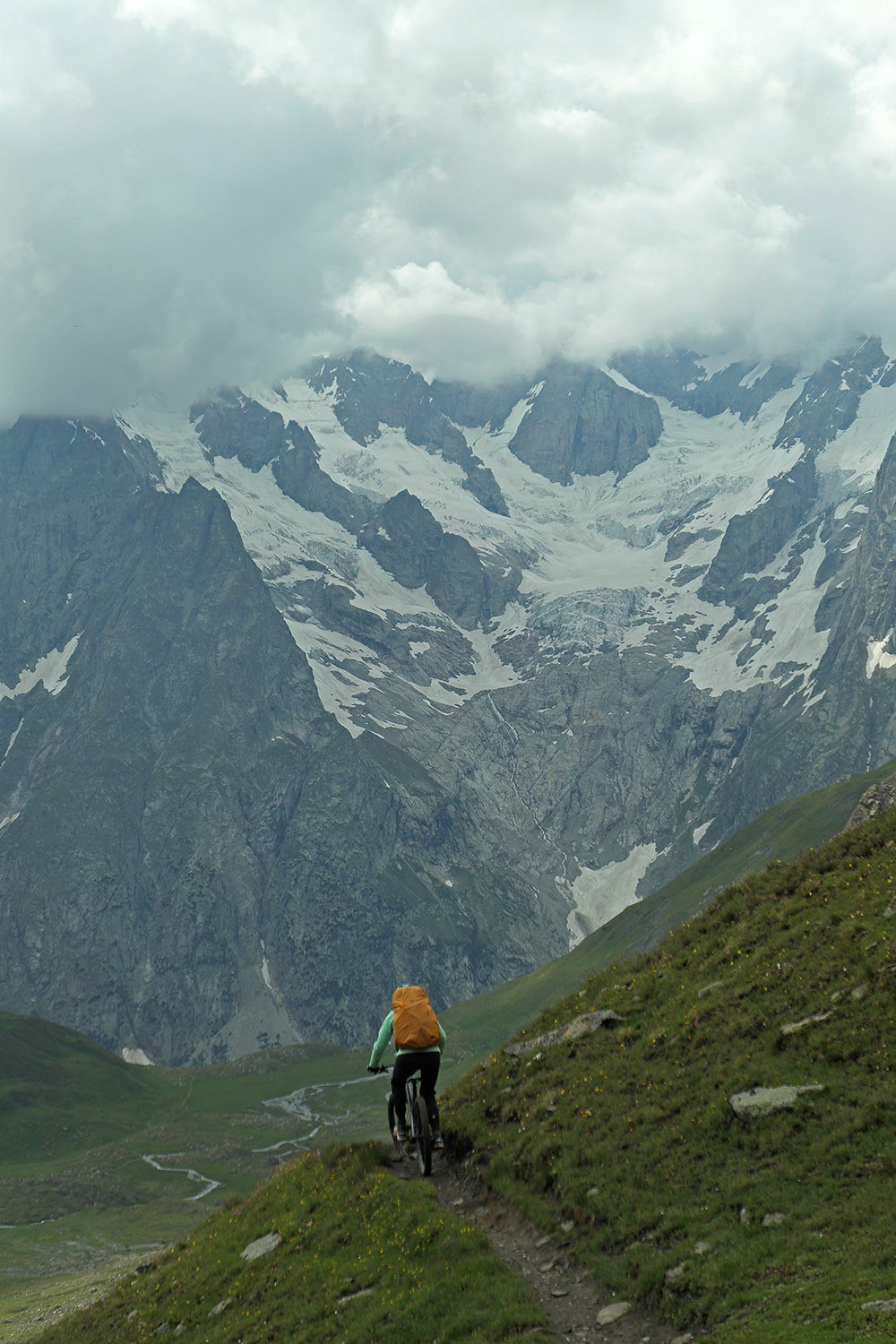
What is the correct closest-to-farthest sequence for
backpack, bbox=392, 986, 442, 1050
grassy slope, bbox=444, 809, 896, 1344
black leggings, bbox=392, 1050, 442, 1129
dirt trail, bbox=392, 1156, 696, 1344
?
grassy slope, bbox=444, 809, 896, 1344
dirt trail, bbox=392, 1156, 696, 1344
backpack, bbox=392, 986, 442, 1050
black leggings, bbox=392, 1050, 442, 1129

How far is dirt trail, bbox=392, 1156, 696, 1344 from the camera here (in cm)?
1688

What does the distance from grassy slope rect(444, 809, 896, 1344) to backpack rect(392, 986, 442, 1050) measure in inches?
136

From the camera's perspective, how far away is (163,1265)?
28938mm

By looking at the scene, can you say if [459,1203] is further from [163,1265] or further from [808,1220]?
[163,1265]

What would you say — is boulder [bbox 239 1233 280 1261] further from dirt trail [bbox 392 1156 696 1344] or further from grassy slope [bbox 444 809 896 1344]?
grassy slope [bbox 444 809 896 1344]

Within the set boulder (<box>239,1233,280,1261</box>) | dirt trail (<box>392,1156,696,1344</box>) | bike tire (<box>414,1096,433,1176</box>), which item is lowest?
dirt trail (<box>392,1156,696,1344</box>)

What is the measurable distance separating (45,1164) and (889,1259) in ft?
691

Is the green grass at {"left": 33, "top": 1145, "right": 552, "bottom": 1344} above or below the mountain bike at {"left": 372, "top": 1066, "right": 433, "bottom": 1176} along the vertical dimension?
below

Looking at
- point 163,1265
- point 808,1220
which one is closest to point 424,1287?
point 808,1220

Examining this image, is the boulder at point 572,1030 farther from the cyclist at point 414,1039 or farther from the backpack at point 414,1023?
the backpack at point 414,1023

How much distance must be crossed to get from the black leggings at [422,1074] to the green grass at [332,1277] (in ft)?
5.30

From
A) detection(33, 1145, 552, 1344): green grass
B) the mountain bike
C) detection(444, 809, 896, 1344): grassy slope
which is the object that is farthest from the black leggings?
detection(444, 809, 896, 1344): grassy slope

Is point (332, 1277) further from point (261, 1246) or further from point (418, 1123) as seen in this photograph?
point (261, 1246)

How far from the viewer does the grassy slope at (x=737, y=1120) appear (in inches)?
648
